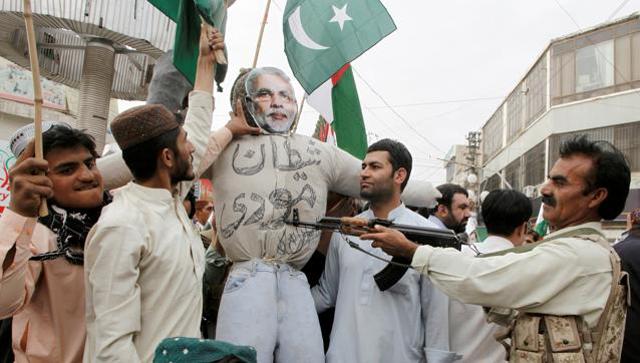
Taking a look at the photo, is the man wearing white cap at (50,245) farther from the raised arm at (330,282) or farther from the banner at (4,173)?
the banner at (4,173)

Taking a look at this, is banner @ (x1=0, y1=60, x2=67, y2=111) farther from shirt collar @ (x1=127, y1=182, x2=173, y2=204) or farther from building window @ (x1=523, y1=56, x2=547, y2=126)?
building window @ (x1=523, y1=56, x2=547, y2=126)

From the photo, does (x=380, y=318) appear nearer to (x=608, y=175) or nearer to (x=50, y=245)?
(x=608, y=175)

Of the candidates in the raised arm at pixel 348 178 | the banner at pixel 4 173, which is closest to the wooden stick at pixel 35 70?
the raised arm at pixel 348 178

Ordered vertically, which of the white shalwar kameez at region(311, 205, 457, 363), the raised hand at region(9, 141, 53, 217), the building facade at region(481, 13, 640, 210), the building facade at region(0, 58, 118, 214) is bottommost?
the white shalwar kameez at region(311, 205, 457, 363)

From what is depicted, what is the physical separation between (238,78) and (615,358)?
2499 mm

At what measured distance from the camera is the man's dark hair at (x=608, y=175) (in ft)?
8.04

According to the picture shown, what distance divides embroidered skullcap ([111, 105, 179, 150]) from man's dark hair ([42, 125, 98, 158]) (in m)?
0.36

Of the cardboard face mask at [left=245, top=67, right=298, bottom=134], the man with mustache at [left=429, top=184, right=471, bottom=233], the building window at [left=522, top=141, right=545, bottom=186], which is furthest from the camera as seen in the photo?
the building window at [left=522, top=141, right=545, bottom=186]

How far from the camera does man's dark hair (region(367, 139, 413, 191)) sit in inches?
127

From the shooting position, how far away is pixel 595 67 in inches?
933

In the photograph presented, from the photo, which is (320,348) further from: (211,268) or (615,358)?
(615,358)

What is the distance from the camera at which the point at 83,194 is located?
8.03 ft

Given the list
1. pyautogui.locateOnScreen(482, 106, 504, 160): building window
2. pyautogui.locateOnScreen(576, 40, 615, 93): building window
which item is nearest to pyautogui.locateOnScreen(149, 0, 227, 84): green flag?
pyautogui.locateOnScreen(576, 40, 615, 93): building window

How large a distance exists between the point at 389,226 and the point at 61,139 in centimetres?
165
